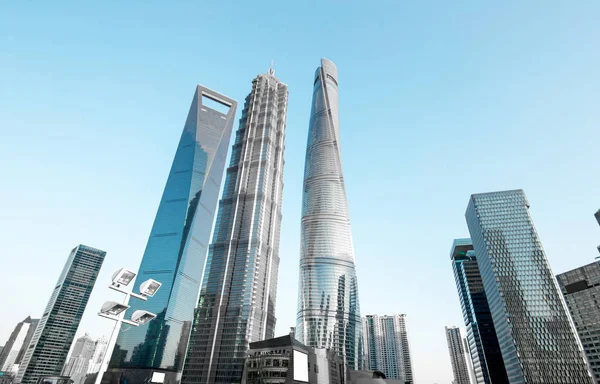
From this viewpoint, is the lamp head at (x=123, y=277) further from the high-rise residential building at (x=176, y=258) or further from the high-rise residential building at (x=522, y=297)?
the high-rise residential building at (x=176, y=258)

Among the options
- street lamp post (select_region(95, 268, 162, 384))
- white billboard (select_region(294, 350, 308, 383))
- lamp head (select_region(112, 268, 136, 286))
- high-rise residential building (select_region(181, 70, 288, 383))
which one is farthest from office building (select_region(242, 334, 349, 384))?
lamp head (select_region(112, 268, 136, 286))

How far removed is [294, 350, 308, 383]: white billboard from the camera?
Result: 294 feet

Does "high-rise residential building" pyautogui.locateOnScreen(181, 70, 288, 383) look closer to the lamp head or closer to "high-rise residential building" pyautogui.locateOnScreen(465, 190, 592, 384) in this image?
"high-rise residential building" pyautogui.locateOnScreen(465, 190, 592, 384)

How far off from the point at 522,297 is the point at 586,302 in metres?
39.1

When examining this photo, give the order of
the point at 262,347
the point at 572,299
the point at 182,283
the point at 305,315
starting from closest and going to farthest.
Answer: the point at 262,347 < the point at 572,299 < the point at 182,283 < the point at 305,315

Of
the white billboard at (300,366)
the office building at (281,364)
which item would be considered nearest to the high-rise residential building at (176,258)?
the office building at (281,364)

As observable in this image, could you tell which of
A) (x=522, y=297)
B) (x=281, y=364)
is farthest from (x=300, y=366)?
(x=522, y=297)

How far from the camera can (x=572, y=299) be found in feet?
510

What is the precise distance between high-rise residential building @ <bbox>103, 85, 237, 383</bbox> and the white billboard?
9519 cm

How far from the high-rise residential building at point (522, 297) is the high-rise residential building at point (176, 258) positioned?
144 metres

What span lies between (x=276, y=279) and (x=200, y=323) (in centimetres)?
4677

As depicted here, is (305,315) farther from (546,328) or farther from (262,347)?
(546,328)

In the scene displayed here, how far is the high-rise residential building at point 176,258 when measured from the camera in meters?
170

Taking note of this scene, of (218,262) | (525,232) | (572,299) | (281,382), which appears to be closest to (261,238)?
(218,262)
